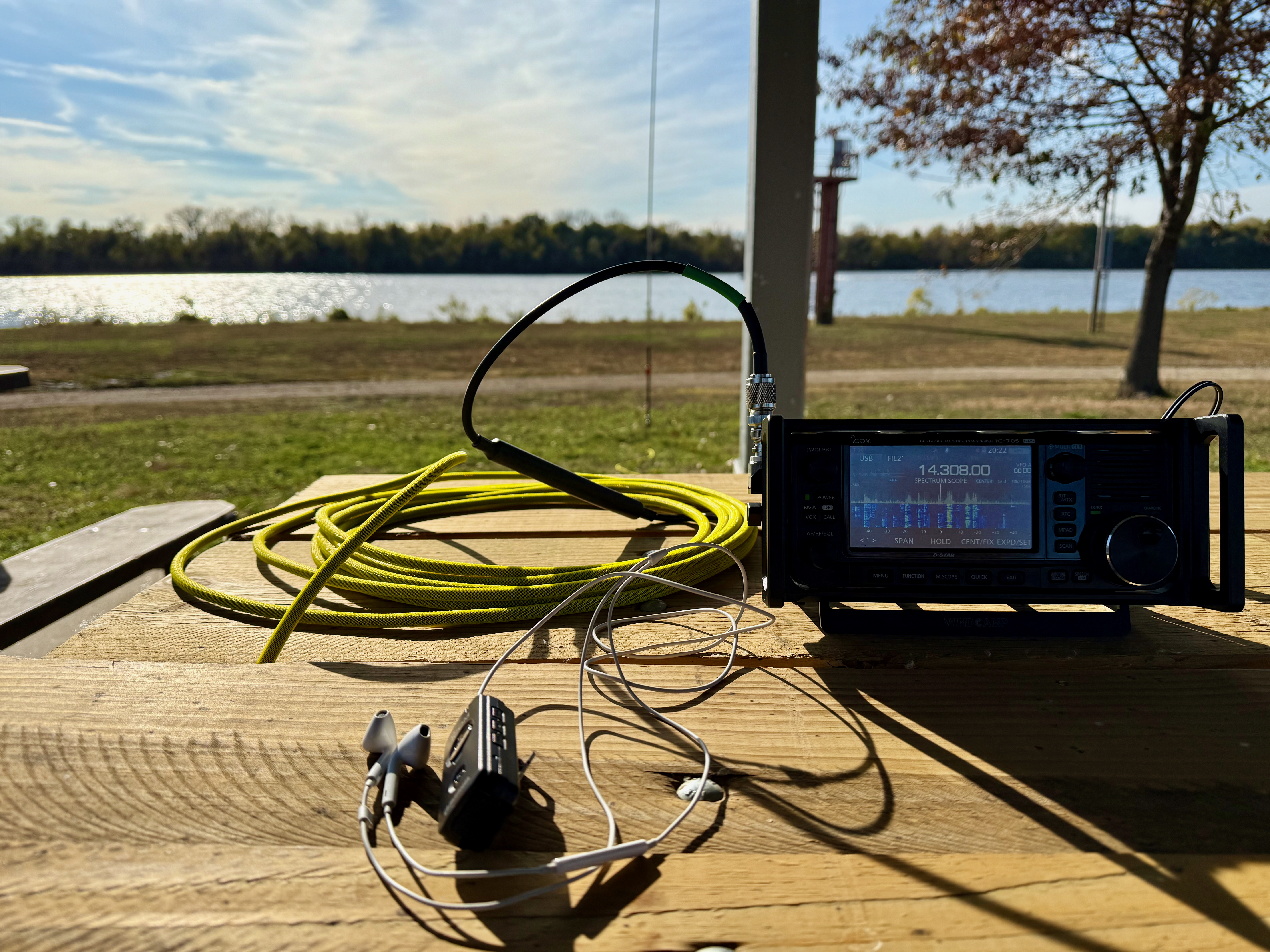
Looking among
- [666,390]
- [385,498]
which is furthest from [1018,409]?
[385,498]

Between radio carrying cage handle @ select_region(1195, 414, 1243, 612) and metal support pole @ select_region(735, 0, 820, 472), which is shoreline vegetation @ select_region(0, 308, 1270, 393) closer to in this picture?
metal support pole @ select_region(735, 0, 820, 472)

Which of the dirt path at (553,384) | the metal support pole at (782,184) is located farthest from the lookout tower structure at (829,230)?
the metal support pole at (782,184)

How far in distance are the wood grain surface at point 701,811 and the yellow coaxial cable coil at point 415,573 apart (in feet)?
0.46

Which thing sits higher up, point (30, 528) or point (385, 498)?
point (385, 498)

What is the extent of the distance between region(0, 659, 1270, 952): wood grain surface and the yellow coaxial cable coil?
0.46ft

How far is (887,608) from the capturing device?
1.08 meters

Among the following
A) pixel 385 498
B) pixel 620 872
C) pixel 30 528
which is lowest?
pixel 30 528

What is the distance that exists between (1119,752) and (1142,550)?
236 millimetres

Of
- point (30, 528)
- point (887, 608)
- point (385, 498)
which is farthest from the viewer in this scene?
point (30, 528)

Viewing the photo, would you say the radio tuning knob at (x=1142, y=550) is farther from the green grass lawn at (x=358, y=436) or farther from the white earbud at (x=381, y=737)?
the green grass lawn at (x=358, y=436)

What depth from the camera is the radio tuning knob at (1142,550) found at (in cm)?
89

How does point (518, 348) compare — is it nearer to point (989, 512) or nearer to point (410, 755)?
point (989, 512)

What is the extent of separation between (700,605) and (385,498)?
2.50 feet

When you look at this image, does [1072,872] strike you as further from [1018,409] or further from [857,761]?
[1018,409]
